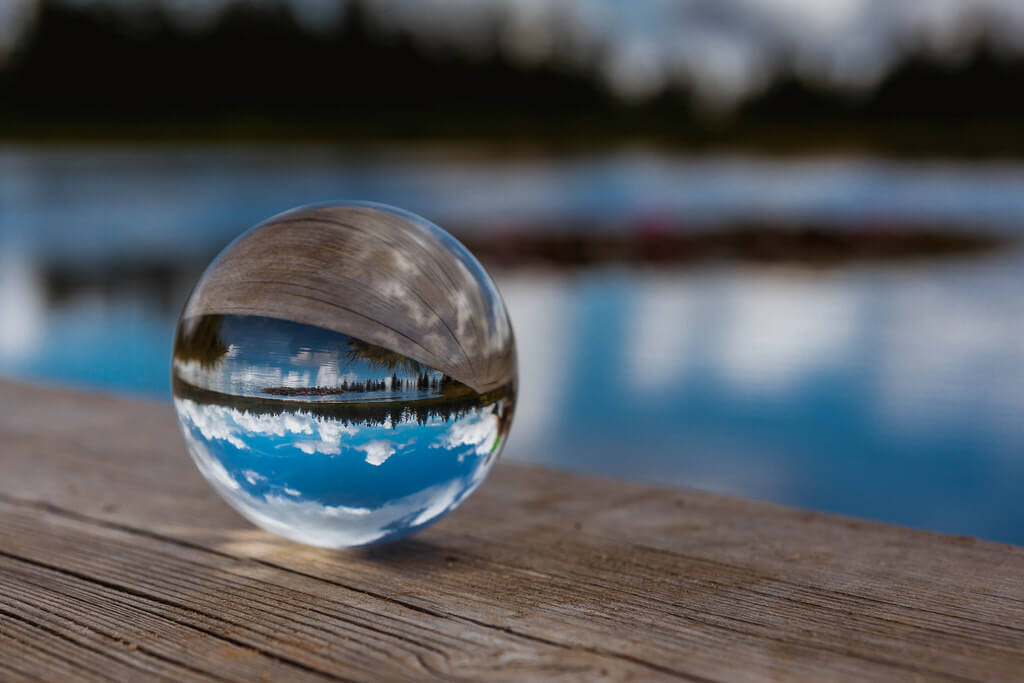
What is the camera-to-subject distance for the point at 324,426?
212cm

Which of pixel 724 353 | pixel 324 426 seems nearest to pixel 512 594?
pixel 324 426

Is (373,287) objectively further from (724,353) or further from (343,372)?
(724,353)

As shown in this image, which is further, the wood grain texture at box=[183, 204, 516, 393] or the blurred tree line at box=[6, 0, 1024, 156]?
the blurred tree line at box=[6, 0, 1024, 156]

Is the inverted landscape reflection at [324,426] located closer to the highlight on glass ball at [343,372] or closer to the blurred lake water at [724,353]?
the highlight on glass ball at [343,372]

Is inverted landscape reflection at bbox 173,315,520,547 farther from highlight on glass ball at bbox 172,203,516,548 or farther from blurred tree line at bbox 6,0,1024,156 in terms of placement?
blurred tree line at bbox 6,0,1024,156

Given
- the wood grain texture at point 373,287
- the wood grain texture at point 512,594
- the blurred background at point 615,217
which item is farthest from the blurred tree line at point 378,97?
the wood grain texture at point 373,287

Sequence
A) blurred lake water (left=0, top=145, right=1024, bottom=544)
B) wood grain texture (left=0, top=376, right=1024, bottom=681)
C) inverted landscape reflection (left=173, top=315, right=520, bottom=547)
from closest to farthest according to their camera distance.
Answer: wood grain texture (left=0, top=376, right=1024, bottom=681) < inverted landscape reflection (left=173, top=315, right=520, bottom=547) < blurred lake water (left=0, top=145, right=1024, bottom=544)

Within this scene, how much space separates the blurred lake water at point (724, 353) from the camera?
5.87 metres

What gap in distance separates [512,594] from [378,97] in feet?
202

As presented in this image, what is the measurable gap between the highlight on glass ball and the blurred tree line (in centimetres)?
5016

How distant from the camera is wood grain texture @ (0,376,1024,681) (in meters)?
1.91

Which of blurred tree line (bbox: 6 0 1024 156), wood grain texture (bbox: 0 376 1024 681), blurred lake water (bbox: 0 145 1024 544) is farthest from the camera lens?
blurred tree line (bbox: 6 0 1024 156)

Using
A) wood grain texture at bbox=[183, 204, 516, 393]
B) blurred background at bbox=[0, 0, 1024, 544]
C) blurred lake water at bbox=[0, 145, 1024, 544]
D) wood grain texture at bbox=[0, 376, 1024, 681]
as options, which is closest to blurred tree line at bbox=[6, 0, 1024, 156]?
blurred background at bbox=[0, 0, 1024, 544]

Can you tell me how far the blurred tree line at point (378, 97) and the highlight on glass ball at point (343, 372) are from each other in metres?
50.2
